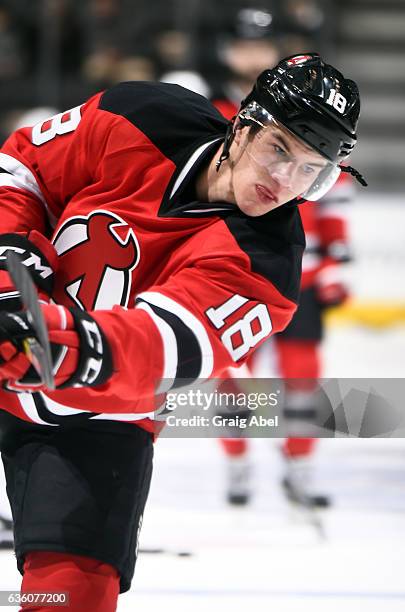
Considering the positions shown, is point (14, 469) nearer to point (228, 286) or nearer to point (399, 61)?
point (228, 286)

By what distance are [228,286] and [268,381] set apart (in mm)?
334

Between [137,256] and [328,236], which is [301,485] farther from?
[137,256]

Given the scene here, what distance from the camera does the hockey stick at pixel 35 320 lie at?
1.21 meters

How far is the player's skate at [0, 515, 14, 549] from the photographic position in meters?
2.34

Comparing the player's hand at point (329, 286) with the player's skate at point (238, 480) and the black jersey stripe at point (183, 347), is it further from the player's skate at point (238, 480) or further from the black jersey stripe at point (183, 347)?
the black jersey stripe at point (183, 347)

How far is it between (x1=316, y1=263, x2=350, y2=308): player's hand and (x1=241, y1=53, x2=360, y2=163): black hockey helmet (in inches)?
72.0

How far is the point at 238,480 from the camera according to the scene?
126 inches

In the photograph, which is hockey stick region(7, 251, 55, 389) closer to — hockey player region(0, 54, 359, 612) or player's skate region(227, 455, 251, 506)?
hockey player region(0, 54, 359, 612)

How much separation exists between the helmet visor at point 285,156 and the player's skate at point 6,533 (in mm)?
1139

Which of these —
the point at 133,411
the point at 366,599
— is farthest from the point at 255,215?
the point at 366,599

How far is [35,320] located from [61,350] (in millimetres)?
70

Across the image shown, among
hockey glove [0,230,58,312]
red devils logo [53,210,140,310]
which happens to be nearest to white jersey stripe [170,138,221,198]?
red devils logo [53,210,140,310]

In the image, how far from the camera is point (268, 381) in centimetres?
180

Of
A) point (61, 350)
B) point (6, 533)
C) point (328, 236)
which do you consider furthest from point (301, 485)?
point (61, 350)
